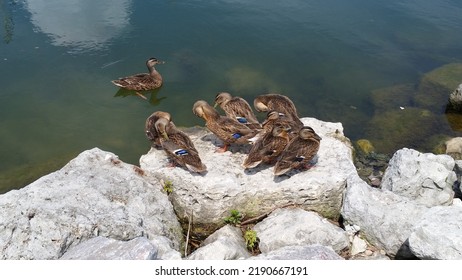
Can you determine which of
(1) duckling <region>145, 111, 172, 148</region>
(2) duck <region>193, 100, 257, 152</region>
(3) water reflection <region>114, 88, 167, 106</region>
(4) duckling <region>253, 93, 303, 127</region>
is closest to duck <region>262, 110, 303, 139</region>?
(4) duckling <region>253, 93, 303, 127</region>

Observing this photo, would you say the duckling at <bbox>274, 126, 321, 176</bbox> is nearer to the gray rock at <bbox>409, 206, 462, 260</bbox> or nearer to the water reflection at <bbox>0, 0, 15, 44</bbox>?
the gray rock at <bbox>409, 206, 462, 260</bbox>

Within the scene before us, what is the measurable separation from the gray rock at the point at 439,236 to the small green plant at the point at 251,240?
223 cm

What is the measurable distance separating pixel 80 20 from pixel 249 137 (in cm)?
1029

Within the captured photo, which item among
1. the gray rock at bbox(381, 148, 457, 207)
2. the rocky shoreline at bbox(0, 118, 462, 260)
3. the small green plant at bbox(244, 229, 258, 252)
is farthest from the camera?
the gray rock at bbox(381, 148, 457, 207)

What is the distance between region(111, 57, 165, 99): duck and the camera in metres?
12.3

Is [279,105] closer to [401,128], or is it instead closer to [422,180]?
[422,180]

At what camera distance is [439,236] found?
217 inches

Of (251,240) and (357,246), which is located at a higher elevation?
(357,246)

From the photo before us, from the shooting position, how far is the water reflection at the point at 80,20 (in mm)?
14062

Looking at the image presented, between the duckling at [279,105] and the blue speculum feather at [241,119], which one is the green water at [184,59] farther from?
the blue speculum feather at [241,119]

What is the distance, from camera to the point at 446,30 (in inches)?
647

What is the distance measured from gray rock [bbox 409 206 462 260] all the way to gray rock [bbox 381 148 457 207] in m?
1.88

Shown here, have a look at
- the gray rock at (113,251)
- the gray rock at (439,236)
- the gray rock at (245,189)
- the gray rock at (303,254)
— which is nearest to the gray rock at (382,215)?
the gray rock at (245,189)

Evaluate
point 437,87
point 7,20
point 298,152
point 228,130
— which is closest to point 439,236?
point 298,152
